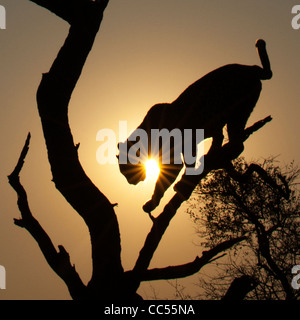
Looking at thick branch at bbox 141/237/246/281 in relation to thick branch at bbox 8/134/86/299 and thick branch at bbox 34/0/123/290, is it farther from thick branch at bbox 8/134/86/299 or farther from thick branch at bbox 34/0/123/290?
A: thick branch at bbox 8/134/86/299

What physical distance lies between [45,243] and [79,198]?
65 centimetres

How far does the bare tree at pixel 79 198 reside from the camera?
10.8 ft

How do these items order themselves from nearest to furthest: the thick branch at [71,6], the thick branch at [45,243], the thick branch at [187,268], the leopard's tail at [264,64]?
1. the thick branch at [71,6]
2. the thick branch at [45,243]
3. the thick branch at [187,268]
4. the leopard's tail at [264,64]

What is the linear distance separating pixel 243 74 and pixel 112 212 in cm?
264

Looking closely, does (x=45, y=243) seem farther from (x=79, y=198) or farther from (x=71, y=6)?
(x=71, y=6)

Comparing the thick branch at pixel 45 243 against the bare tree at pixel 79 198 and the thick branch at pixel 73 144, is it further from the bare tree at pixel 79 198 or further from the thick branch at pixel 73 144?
the thick branch at pixel 73 144

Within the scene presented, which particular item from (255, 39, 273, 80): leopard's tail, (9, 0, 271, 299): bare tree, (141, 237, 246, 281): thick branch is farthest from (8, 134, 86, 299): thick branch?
(255, 39, 273, 80): leopard's tail

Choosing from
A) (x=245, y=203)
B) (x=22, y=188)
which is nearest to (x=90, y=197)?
(x=22, y=188)

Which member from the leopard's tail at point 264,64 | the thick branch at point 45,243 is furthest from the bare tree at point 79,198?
the leopard's tail at point 264,64

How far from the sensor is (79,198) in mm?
3609

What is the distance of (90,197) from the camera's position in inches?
144

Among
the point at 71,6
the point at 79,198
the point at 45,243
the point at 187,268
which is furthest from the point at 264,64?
the point at 45,243

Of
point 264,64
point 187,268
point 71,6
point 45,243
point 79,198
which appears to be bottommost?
point 187,268
